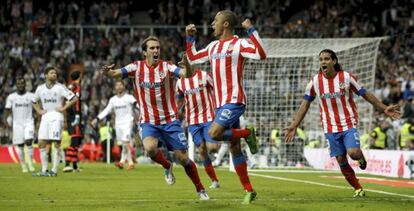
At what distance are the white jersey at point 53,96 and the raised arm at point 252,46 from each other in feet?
27.3

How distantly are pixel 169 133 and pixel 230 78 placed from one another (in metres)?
1.59

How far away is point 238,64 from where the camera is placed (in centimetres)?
1219

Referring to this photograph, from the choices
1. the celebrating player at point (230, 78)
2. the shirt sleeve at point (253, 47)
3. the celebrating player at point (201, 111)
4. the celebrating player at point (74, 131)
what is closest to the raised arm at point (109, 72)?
the celebrating player at point (230, 78)

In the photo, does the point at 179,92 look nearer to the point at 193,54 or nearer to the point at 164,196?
the point at 164,196

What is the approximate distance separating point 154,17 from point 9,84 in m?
9.25

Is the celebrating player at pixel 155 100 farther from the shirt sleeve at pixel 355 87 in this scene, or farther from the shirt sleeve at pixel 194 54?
the shirt sleeve at pixel 355 87

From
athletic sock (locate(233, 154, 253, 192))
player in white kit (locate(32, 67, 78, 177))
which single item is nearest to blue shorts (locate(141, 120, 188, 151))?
athletic sock (locate(233, 154, 253, 192))

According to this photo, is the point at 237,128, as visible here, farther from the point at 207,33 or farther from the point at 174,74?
the point at 207,33

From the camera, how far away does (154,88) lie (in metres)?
13.2

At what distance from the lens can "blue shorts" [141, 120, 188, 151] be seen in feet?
43.1

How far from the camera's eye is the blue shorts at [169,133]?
1314 cm

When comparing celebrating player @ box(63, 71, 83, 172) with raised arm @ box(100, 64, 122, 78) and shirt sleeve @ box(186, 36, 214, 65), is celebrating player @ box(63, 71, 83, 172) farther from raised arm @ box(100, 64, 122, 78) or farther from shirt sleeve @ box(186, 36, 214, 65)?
shirt sleeve @ box(186, 36, 214, 65)

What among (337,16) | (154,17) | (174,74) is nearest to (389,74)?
(337,16)

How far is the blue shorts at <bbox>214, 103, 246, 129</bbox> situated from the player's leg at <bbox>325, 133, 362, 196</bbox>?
2.67m
